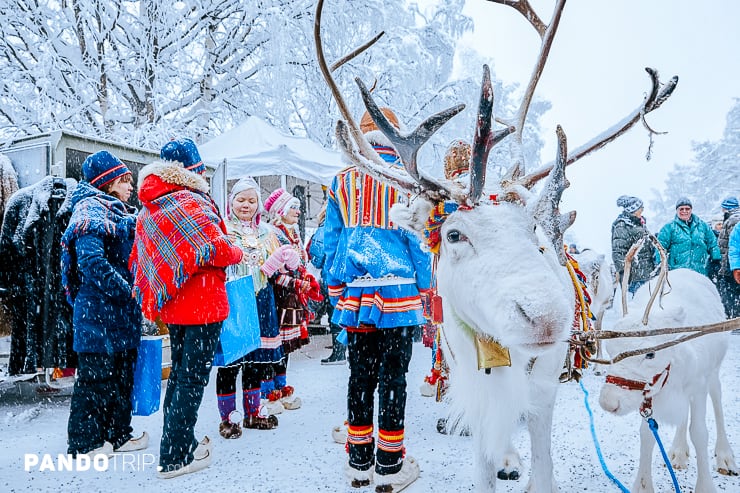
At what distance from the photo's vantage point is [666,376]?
2.48 metres

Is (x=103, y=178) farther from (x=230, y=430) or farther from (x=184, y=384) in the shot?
(x=230, y=430)

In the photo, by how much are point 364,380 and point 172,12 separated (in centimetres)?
1082

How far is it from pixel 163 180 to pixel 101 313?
1.05 meters

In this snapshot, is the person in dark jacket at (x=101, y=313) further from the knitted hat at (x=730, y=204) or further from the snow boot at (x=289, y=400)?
the knitted hat at (x=730, y=204)

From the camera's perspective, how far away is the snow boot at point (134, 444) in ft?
11.0

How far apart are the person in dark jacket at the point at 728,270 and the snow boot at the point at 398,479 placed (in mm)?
6706

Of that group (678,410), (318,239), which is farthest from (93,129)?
(678,410)

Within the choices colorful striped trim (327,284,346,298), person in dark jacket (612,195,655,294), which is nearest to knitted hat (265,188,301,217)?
colorful striped trim (327,284,346,298)

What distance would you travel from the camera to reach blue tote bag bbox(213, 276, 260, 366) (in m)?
3.28

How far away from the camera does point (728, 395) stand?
4.60 m

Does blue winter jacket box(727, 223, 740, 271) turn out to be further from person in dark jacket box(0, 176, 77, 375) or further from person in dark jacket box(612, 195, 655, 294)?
person in dark jacket box(0, 176, 77, 375)

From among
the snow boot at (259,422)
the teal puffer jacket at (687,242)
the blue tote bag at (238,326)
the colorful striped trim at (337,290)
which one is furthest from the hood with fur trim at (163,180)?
the teal puffer jacket at (687,242)

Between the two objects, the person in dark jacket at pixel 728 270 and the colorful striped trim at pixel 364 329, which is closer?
the colorful striped trim at pixel 364 329

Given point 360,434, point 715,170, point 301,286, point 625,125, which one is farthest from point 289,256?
point 715,170
